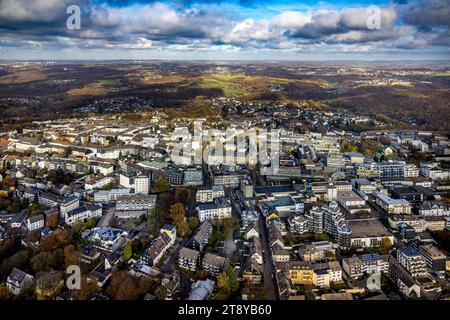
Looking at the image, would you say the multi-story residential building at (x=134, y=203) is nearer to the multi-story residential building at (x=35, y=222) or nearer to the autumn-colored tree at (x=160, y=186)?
the autumn-colored tree at (x=160, y=186)

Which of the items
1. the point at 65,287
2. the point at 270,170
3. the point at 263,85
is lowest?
the point at 65,287

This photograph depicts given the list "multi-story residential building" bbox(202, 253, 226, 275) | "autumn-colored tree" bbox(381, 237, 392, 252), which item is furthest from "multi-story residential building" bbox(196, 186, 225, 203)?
"autumn-colored tree" bbox(381, 237, 392, 252)

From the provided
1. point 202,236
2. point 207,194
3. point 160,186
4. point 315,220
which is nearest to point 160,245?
point 202,236

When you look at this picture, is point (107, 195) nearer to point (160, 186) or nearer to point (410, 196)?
point (160, 186)

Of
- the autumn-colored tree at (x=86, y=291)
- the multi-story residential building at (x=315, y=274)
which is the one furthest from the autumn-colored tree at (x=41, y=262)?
the multi-story residential building at (x=315, y=274)

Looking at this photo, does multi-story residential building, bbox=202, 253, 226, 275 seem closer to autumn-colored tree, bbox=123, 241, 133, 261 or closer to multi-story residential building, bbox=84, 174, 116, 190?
autumn-colored tree, bbox=123, 241, 133, 261

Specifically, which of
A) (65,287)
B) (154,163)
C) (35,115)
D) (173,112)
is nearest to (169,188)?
(154,163)

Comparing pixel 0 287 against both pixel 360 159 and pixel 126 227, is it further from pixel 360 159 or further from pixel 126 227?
pixel 360 159
